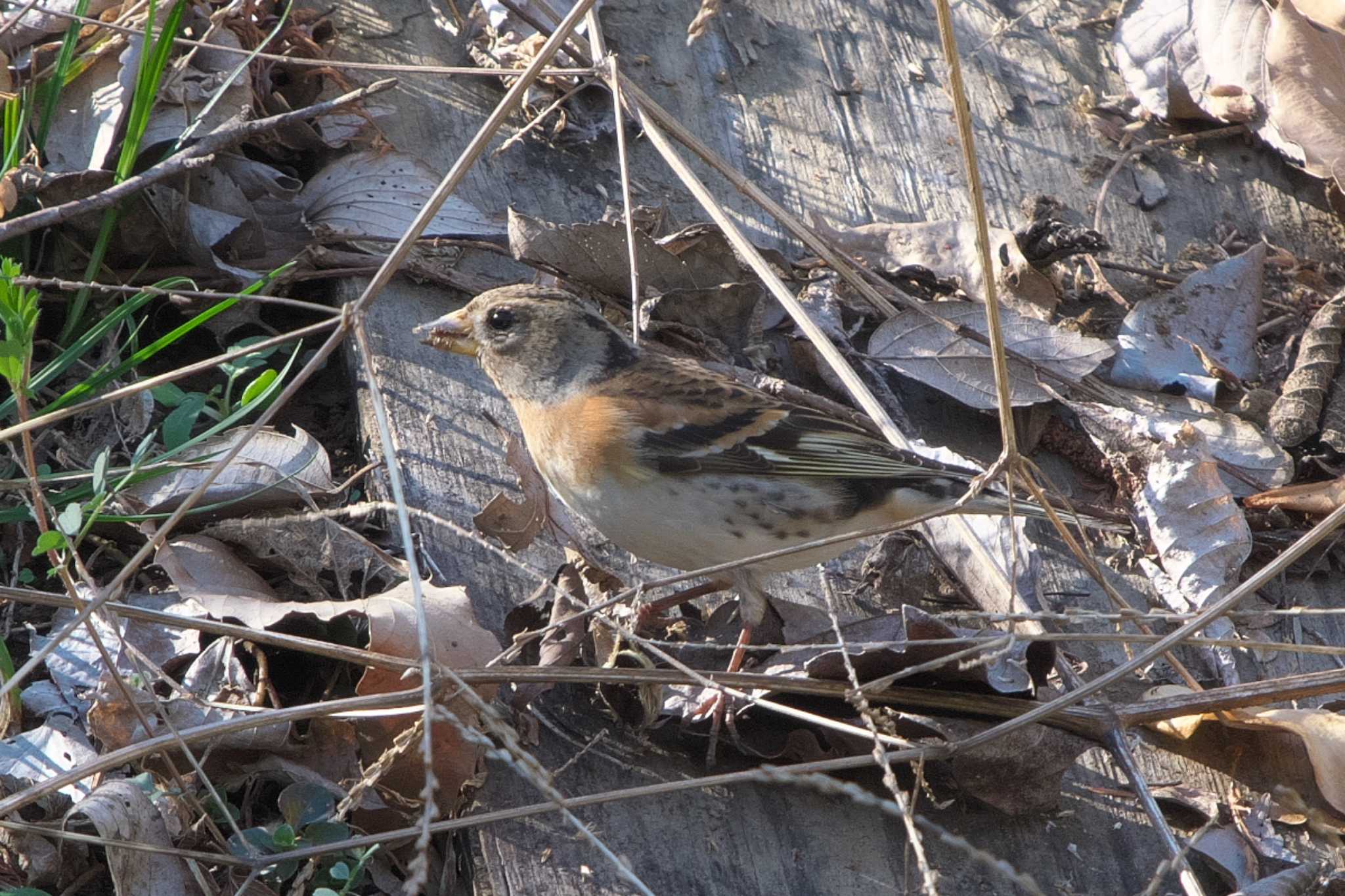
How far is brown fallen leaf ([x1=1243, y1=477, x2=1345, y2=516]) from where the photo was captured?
3422mm

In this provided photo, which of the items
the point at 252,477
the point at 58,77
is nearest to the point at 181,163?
the point at 58,77

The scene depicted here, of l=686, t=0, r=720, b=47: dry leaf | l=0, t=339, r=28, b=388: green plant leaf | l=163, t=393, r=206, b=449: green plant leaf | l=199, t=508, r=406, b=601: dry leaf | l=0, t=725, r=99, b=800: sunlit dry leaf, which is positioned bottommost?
l=0, t=725, r=99, b=800: sunlit dry leaf

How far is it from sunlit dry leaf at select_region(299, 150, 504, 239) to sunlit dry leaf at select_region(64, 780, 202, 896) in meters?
1.76

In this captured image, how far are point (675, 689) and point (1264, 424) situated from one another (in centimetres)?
178

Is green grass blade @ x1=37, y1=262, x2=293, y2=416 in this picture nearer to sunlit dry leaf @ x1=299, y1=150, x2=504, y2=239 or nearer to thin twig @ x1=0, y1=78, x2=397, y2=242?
thin twig @ x1=0, y1=78, x2=397, y2=242

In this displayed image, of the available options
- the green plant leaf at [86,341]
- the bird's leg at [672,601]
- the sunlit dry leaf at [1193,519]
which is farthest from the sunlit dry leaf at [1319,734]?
the green plant leaf at [86,341]

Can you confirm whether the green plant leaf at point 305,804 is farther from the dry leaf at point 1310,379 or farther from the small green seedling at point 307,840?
the dry leaf at point 1310,379

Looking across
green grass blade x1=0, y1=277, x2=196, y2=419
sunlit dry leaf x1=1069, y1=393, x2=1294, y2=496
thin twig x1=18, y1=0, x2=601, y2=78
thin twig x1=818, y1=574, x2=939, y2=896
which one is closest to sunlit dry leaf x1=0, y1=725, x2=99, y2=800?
green grass blade x1=0, y1=277, x2=196, y2=419

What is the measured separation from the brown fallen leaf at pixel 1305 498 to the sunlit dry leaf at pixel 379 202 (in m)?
2.13

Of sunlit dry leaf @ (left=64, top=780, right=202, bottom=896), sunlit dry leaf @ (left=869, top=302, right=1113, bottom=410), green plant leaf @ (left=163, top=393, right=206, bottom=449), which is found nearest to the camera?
sunlit dry leaf @ (left=64, top=780, right=202, bottom=896)

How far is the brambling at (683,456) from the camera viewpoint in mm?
3326

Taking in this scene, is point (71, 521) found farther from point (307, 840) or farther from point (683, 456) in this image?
point (683, 456)

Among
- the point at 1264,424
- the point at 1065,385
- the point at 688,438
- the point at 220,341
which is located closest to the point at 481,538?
the point at 688,438

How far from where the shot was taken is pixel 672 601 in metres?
3.42
